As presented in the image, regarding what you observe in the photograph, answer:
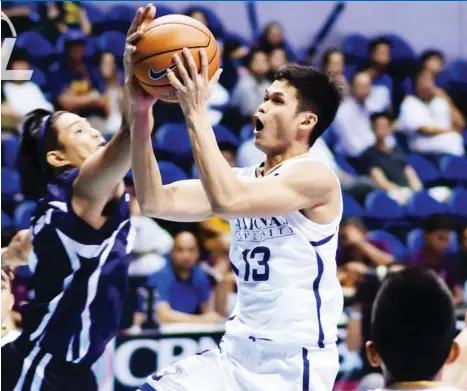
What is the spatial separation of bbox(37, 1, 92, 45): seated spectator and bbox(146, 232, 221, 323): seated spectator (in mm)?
2342

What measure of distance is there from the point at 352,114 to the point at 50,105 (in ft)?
9.56

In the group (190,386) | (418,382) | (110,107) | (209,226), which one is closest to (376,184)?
(209,226)

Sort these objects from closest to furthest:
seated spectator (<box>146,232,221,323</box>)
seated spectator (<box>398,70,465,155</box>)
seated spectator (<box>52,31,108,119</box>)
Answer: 1. seated spectator (<box>146,232,221,323</box>)
2. seated spectator (<box>52,31,108,119</box>)
3. seated spectator (<box>398,70,465,155</box>)

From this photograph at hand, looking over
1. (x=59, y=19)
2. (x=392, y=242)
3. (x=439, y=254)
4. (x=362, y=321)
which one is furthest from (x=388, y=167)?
(x=59, y=19)

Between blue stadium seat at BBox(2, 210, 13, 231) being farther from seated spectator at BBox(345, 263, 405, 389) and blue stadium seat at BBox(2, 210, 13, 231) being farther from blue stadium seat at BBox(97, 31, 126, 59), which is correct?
seated spectator at BBox(345, 263, 405, 389)

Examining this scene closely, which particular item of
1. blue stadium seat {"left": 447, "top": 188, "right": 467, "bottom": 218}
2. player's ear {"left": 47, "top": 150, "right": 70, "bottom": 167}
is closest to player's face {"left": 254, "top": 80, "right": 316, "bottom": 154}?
player's ear {"left": 47, "top": 150, "right": 70, "bottom": 167}

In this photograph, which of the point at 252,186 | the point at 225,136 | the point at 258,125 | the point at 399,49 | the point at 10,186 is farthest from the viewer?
the point at 399,49

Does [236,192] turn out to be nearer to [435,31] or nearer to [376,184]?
[376,184]

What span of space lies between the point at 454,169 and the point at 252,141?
2185 millimetres

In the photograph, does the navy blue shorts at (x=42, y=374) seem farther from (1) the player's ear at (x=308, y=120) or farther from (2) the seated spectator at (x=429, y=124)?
(2) the seated spectator at (x=429, y=124)

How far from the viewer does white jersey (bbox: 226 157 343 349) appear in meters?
3.52

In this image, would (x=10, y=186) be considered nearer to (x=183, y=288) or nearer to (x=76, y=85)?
(x=76, y=85)

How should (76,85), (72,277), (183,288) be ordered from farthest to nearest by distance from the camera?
(76,85) → (183,288) → (72,277)

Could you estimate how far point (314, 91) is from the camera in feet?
12.7
